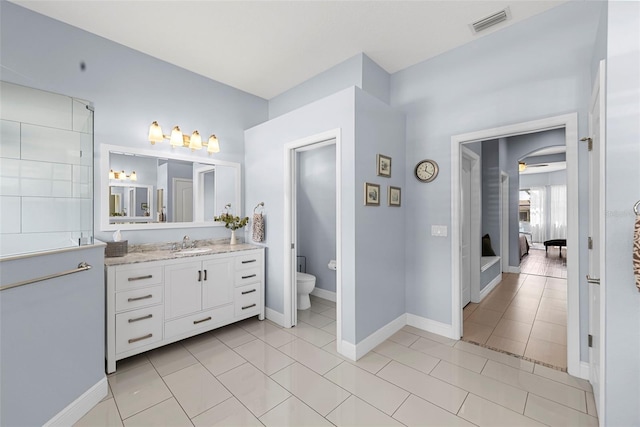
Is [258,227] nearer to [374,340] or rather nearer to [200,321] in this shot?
[200,321]

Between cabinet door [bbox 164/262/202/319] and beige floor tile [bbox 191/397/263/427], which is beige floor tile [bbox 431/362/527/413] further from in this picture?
cabinet door [bbox 164/262/202/319]

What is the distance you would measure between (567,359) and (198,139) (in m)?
4.20

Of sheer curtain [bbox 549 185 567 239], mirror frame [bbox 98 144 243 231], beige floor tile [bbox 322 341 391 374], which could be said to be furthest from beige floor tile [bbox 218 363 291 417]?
sheer curtain [bbox 549 185 567 239]

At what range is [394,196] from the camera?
9.73 feet

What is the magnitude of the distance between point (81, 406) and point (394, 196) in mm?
3021

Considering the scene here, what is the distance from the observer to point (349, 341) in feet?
8.13

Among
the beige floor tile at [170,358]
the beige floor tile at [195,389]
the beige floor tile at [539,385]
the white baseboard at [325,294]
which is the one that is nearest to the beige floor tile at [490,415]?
the beige floor tile at [539,385]

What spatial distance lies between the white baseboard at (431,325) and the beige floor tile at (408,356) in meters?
0.50

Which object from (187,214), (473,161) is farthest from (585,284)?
(187,214)

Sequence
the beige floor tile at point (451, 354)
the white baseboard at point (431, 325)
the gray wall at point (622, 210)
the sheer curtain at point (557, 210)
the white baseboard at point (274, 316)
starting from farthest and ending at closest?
the sheer curtain at point (557, 210) → the white baseboard at point (274, 316) → the white baseboard at point (431, 325) → the beige floor tile at point (451, 354) → the gray wall at point (622, 210)

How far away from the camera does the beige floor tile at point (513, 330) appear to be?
9.23ft

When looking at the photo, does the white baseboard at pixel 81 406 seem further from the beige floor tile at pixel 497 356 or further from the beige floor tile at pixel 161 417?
the beige floor tile at pixel 497 356

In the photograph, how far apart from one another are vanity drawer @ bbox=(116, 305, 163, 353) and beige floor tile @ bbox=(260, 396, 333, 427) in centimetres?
133

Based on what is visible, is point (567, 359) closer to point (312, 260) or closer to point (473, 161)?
point (473, 161)
